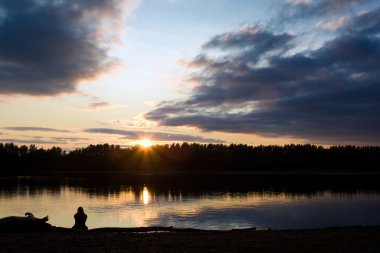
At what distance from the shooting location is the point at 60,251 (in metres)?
17.3

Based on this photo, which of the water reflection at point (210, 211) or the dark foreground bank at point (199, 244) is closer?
the dark foreground bank at point (199, 244)

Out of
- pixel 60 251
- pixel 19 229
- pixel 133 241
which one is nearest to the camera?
pixel 60 251

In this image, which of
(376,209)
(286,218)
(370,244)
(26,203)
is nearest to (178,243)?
(370,244)

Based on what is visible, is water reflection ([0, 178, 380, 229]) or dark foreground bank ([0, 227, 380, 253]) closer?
dark foreground bank ([0, 227, 380, 253])

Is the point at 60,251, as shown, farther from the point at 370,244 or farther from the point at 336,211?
the point at 336,211

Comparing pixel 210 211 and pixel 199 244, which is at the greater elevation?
pixel 199 244

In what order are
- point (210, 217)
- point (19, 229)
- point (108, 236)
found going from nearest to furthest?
1. point (108, 236)
2. point (19, 229)
3. point (210, 217)

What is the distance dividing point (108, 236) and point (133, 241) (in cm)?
263

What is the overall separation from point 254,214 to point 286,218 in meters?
3.61

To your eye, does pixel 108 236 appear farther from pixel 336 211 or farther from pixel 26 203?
pixel 26 203

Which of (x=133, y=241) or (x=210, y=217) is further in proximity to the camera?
(x=210, y=217)

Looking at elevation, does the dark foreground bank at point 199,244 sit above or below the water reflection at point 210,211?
above

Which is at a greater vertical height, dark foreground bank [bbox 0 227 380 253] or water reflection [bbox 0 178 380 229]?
dark foreground bank [bbox 0 227 380 253]

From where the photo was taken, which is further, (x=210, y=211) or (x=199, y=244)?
(x=210, y=211)
